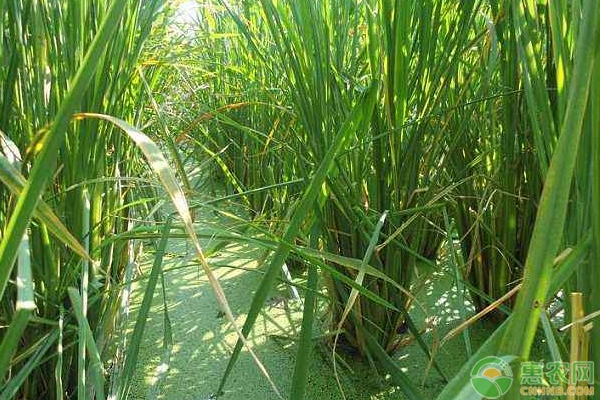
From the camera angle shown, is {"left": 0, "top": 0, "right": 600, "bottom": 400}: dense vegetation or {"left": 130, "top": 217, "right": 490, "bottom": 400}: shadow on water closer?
{"left": 0, "top": 0, "right": 600, "bottom": 400}: dense vegetation

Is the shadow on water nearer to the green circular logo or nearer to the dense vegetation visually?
the dense vegetation

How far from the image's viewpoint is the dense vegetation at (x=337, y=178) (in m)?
0.32

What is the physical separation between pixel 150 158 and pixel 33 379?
0.51 metres

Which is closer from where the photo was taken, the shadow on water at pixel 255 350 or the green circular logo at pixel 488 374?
the green circular logo at pixel 488 374

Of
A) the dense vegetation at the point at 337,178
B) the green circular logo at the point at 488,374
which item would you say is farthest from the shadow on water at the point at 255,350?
the green circular logo at the point at 488,374

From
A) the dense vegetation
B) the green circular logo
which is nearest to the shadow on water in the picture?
the dense vegetation

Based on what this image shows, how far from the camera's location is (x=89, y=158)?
701 millimetres

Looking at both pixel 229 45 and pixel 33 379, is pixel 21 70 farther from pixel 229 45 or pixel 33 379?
pixel 229 45

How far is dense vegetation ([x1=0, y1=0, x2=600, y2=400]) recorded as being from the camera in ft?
1.04

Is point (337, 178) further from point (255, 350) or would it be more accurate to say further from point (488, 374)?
point (488, 374)

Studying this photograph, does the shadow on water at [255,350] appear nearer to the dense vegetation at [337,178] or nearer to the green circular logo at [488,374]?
the dense vegetation at [337,178]

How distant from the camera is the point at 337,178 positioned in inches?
30.9

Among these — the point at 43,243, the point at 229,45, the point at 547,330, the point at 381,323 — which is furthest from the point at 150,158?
the point at 229,45

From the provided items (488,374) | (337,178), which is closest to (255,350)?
(337,178)
